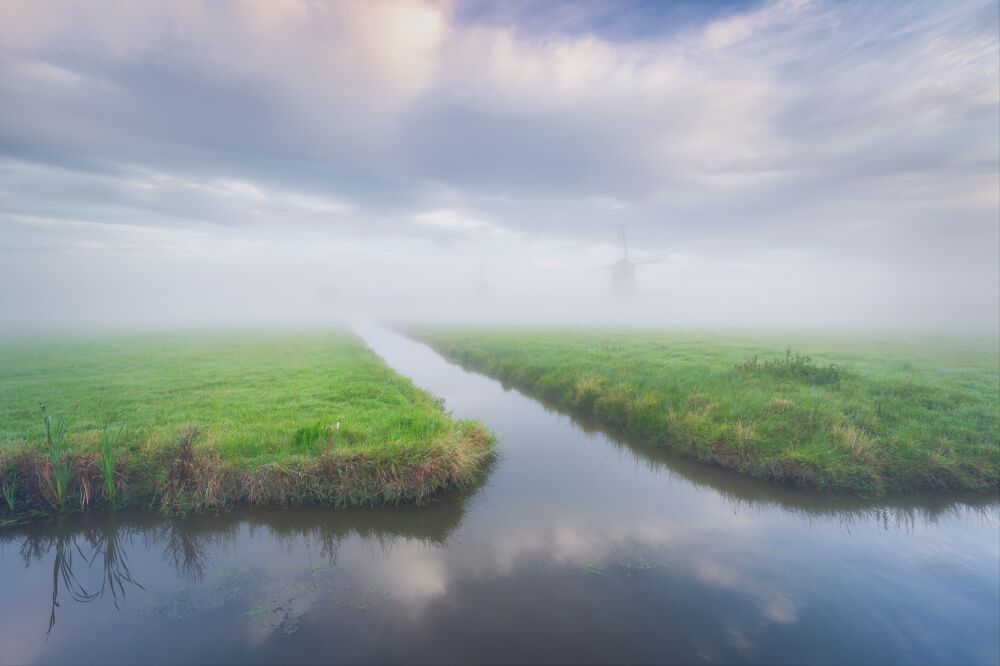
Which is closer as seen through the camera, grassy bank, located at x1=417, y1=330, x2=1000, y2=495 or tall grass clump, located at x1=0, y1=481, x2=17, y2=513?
tall grass clump, located at x1=0, y1=481, x2=17, y2=513

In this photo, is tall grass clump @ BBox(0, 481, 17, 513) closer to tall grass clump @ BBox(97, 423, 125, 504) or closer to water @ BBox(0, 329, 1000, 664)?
water @ BBox(0, 329, 1000, 664)

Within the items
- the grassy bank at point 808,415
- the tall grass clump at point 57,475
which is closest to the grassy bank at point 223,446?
the tall grass clump at point 57,475

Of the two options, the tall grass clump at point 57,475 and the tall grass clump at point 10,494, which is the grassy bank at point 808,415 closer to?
the tall grass clump at point 57,475

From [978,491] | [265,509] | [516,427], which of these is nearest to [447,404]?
[516,427]

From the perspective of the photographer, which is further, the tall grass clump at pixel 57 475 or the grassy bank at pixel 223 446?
the grassy bank at pixel 223 446

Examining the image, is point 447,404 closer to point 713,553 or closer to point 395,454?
point 395,454

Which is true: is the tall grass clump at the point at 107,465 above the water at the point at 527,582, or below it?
above

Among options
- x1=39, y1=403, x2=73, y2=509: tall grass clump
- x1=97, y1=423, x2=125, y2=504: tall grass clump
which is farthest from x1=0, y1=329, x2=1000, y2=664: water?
x1=39, y1=403, x2=73, y2=509: tall grass clump
